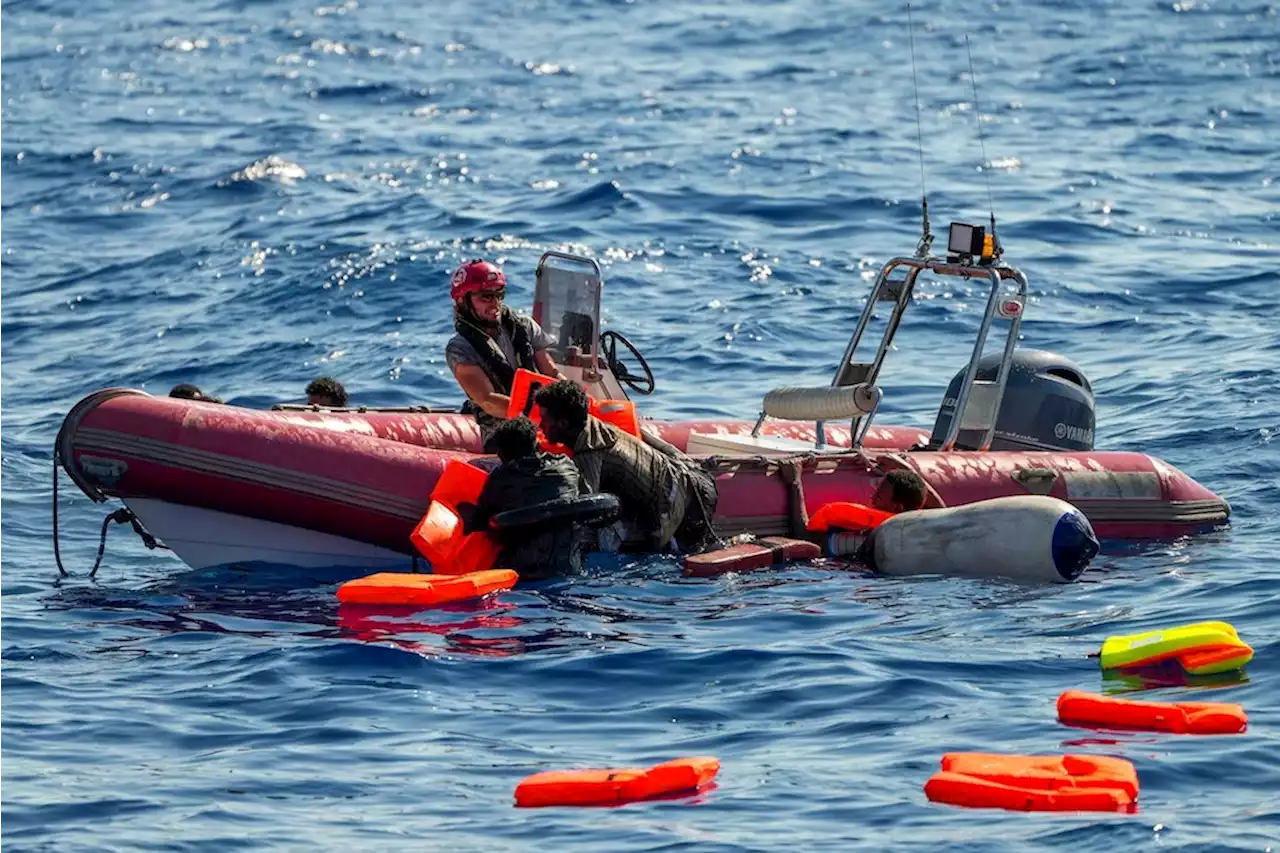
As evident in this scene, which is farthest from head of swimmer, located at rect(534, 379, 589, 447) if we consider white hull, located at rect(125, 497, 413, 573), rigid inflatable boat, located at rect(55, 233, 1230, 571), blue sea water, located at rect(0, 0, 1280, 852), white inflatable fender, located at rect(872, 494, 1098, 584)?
white inflatable fender, located at rect(872, 494, 1098, 584)

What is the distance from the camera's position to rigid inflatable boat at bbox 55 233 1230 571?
919cm

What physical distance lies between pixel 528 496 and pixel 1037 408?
11.2 feet

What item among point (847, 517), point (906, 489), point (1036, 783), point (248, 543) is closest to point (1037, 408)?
point (906, 489)

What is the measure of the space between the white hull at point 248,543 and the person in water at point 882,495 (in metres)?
1.88

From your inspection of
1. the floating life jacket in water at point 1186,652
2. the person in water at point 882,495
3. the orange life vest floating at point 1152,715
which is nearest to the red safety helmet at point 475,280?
the person in water at point 882,495

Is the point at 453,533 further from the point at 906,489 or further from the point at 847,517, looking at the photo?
the point at 906,489

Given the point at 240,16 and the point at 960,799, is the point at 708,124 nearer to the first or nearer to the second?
the point at 240,16

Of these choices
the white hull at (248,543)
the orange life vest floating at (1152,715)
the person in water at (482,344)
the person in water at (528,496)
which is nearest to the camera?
the orange life vest floating at (1152,715)

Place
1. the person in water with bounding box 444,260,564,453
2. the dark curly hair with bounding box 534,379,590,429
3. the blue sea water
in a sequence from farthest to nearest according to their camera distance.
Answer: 1. the person in water with bounding box 444,260,564,453
2. the dark curly hair with bounding box 534,379,590,429
3. the blue sea water

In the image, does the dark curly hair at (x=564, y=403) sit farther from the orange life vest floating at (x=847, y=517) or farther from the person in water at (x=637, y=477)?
the orange life vest floating at (x=847, y=517)

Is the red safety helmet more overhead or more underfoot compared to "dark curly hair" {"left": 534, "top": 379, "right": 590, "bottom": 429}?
more overhead

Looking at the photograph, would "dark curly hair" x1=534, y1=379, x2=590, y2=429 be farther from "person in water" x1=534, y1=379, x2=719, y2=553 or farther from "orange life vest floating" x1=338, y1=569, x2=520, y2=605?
"orange life vest floating" x1=338, y1=569, x2=520, y2=605

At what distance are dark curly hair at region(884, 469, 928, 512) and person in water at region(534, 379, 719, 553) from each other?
0.85 m

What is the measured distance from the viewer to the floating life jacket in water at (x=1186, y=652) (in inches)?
295
